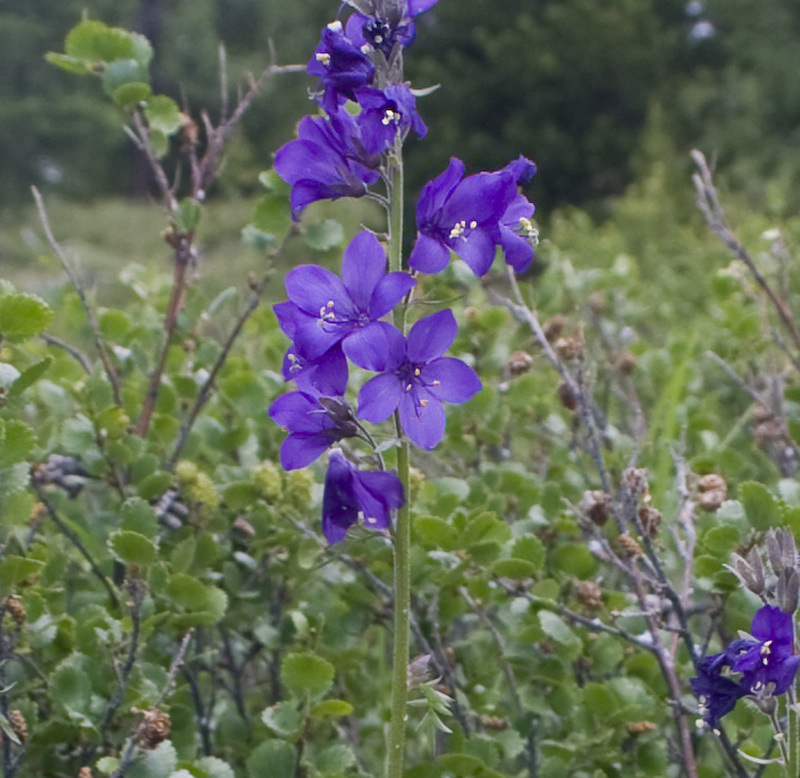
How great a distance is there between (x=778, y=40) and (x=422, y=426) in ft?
53.2

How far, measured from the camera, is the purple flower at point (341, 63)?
98 centimetres

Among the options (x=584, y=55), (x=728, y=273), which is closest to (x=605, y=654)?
(x=728, y=273)

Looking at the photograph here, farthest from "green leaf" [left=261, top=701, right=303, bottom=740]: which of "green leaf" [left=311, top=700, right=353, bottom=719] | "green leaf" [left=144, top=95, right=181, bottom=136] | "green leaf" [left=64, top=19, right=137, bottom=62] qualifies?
"green leaf" [left=64, top=19, right=137, bottom=62]

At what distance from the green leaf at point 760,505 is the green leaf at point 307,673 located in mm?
514

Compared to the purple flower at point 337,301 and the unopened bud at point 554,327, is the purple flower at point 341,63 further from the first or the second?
the unopened bud at point 554,327

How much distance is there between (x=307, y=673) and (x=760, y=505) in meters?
0.56

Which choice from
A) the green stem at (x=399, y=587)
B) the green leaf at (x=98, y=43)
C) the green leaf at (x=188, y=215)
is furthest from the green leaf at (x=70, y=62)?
the green stem at (x=399, y=587)

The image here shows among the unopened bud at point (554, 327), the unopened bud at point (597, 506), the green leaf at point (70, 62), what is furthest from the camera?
the unopened bud at point (554, 327)

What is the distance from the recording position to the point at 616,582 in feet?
6.45

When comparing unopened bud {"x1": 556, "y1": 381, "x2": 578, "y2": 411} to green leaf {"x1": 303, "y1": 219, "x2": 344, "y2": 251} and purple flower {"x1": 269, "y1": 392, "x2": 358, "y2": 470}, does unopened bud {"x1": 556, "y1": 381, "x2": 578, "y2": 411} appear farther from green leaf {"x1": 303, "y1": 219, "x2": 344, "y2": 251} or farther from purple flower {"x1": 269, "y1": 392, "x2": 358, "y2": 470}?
purple flower {"x1": 269, "y1": 392, "x2": 358, "y2": 470}

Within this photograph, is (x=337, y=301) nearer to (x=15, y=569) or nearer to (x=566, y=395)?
(x=15, y=569)

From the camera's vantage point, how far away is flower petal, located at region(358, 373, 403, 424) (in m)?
0.95

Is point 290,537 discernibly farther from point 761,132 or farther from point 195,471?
point 761,132

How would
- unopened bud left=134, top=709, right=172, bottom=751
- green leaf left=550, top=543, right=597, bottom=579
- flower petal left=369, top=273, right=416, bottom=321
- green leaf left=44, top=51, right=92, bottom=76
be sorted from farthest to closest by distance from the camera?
1. green leaf left=44, top=51, right=92, bottom=76
2. green leaf left=550, top=543, right=597, bottom=579
3. unopened bud left=134, top=709, right=172, bottom=751
4. flower petal left=369, top=273, right=416, bottom=321
